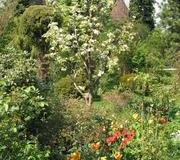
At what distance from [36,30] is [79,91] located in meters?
5.72

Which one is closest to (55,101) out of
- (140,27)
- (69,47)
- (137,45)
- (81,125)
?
(81,125)

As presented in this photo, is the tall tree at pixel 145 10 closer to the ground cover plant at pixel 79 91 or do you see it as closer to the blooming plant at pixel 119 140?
the ground cover plant at pixel 79 91

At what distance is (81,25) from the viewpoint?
17.6 meters

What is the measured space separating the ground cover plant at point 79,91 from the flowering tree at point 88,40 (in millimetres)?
34

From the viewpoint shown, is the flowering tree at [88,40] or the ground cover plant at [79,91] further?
the flowering tree at [88,40]

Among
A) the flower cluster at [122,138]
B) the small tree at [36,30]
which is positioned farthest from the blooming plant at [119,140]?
the small tree at [36,30]

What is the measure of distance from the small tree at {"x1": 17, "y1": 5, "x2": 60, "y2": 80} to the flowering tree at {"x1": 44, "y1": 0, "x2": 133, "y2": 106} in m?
4.26

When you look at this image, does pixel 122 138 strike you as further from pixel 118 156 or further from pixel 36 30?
pixel 36 30

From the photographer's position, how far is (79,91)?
60.8 feet

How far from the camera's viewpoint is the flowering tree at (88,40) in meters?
17.6

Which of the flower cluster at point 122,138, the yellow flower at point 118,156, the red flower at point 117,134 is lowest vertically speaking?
the yellow flower at point 118,156

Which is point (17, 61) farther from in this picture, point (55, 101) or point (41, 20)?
point (41, 20)

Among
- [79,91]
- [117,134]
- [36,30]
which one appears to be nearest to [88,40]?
[79,91]

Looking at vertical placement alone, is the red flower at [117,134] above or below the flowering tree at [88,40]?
below
